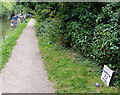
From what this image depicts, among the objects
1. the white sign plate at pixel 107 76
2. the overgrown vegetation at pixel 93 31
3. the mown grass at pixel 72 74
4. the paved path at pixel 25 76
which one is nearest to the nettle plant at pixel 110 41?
the overgrown vegetation at pixel 93 31

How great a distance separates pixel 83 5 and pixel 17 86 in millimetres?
3622

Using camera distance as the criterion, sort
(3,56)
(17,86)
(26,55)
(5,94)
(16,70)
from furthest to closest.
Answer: (26,55) → (3,56) → (16,70) → (17,86) → (5,94)

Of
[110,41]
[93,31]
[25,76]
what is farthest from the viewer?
[93,31]

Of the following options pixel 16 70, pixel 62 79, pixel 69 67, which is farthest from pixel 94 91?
pixel 16 70

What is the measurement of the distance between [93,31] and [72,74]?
5.72 ft

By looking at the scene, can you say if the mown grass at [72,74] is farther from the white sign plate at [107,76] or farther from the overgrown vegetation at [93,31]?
the overgrown vegetation at [93,31]

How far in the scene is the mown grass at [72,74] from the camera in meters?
3.23

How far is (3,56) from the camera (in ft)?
17.6

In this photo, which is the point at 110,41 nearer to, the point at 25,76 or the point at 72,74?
the point at 72,74

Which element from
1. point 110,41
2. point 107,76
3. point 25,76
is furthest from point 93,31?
point 25,76

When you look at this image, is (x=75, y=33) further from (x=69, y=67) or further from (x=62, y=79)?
(x=62, y=79)

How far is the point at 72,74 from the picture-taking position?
392 cm

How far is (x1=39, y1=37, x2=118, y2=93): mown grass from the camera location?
3230 mm

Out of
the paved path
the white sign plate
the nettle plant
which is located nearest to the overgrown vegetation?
the nettle plant
